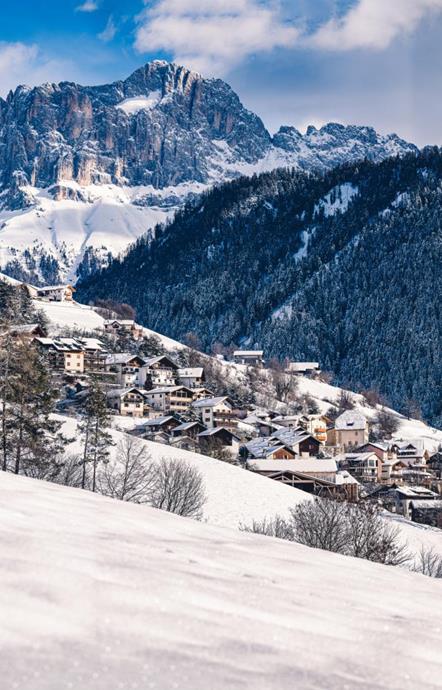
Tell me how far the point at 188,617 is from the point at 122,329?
157 m

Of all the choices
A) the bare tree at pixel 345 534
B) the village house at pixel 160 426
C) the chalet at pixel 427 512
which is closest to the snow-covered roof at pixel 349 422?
the village house at pixel 160 426

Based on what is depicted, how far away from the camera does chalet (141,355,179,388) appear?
413ft

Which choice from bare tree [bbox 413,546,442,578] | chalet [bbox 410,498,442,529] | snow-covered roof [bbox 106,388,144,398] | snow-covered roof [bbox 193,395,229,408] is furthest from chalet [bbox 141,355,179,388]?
bare tree [bbox 413,546,442,578]

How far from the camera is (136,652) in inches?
222

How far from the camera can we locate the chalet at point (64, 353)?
119m

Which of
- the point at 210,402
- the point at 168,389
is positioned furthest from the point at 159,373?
the point at 210,402

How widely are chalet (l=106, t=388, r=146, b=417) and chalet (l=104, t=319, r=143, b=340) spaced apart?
1868 inches

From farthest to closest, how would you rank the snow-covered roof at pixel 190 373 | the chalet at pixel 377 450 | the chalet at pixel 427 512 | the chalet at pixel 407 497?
the snow-covered roof at pixel 190 373 < the chalet at pixel 377 450 < the chalet at pixel 407 497 < the chalet at pixel 427 512

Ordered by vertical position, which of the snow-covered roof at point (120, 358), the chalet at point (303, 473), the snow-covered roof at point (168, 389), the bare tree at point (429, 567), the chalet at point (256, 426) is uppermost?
the snow-covered roof at point (120, 358)

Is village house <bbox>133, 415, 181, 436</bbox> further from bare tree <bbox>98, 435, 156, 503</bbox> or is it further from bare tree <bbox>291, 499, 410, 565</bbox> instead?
bare tree <bbox>291, 499, 410, 565</bbox>

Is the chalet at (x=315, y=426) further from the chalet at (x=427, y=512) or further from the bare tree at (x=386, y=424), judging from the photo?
the chalet at (x=427, y=512)

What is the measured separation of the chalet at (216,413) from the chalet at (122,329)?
4945cm

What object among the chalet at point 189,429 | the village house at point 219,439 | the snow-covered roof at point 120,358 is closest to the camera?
the village house at point 219,439

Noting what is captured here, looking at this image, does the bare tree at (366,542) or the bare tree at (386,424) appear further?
the bare tree at (386,424)
